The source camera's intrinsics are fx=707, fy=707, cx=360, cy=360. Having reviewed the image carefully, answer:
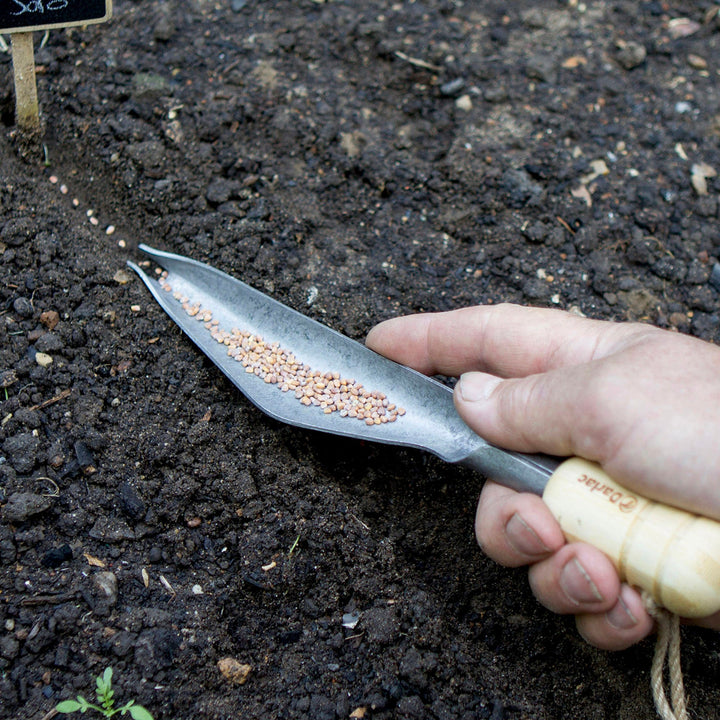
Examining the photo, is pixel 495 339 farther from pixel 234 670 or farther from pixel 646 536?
pixel 234 670

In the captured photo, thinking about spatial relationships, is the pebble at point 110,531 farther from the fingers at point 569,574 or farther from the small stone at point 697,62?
the small stone at point 697,62

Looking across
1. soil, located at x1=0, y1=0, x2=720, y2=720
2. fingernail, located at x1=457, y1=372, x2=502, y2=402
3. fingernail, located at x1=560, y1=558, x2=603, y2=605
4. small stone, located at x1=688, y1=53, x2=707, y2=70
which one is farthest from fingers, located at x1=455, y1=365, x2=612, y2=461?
small stone, located at x1=688, y1=53, x2=707, y2=70

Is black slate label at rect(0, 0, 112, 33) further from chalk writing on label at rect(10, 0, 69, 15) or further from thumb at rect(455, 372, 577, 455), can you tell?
thumb at rect(455, 372, 577, 455)

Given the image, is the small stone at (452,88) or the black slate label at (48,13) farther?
the small stone at (452,88)

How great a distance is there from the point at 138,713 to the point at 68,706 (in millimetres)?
141

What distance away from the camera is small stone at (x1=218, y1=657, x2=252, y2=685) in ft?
5.21

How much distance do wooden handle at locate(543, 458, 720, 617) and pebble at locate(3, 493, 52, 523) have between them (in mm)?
1192

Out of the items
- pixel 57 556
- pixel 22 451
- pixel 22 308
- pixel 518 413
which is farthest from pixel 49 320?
pixel 518 413

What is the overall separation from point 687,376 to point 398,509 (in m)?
0.81

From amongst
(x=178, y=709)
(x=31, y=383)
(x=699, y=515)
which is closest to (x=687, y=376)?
(x=699, y=515)

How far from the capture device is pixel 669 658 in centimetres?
147

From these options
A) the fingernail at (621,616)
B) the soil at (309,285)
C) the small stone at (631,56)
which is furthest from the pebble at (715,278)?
the fingernail at (621,616)

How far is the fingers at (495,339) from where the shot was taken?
1738 millimetres

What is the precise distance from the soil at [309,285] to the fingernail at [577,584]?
381mm
